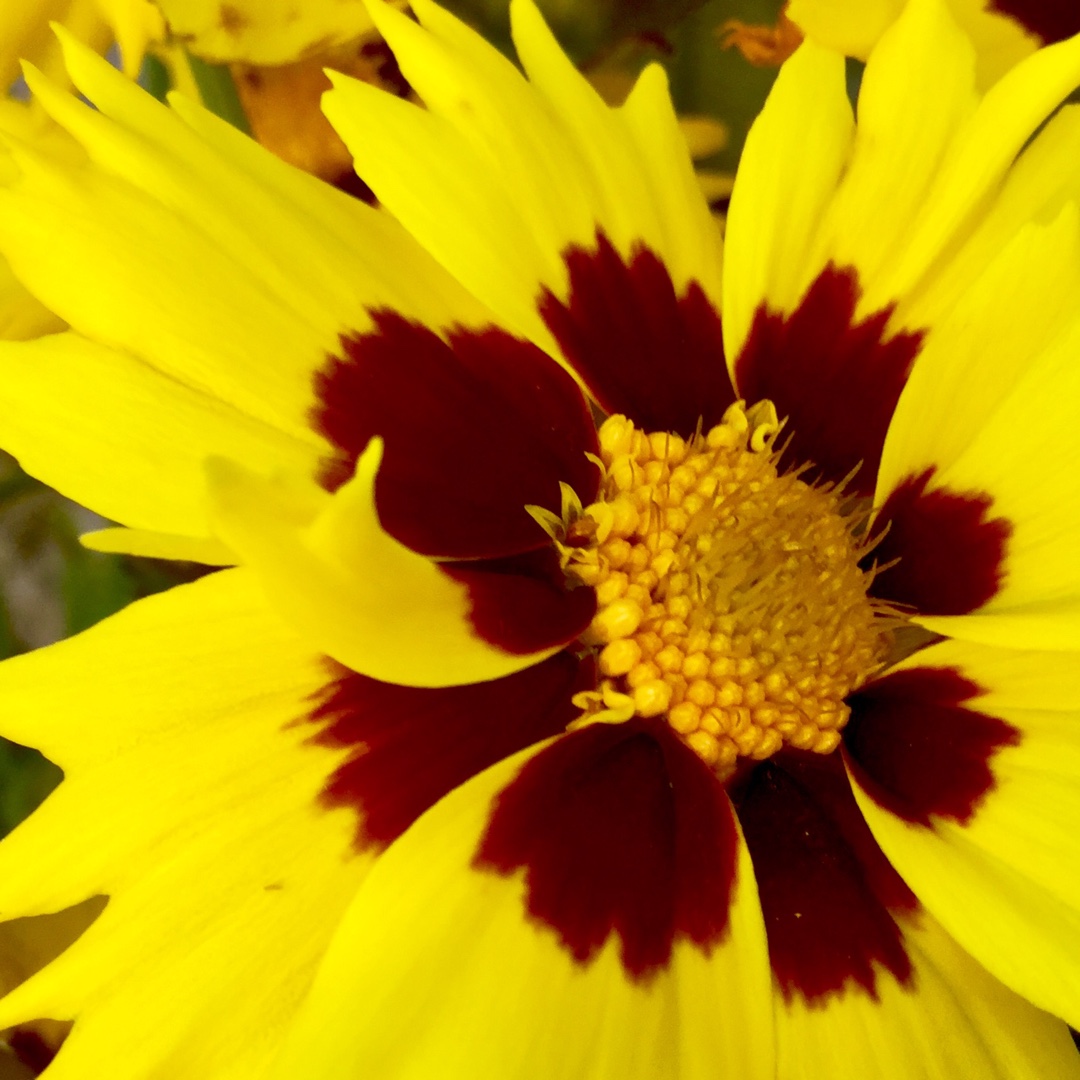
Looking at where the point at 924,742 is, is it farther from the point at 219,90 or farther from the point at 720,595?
the point at 219,90

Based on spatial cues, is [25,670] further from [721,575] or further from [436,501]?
[721,575]

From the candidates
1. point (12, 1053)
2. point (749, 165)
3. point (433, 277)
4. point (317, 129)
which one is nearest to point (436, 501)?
point (433, 277)

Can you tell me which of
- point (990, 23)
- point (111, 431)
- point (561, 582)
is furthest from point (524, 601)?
point (990, 23)

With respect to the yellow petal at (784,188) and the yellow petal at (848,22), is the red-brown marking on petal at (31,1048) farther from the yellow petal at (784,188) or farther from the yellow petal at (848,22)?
the yellow petal at (848,22)

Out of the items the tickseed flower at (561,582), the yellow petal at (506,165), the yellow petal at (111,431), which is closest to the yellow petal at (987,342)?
the tickseed flower at (561,582)

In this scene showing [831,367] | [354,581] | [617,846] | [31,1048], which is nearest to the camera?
[354,581]

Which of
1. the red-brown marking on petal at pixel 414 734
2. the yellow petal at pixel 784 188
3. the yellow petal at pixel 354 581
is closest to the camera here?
the yellow petal at pixel 354 581
